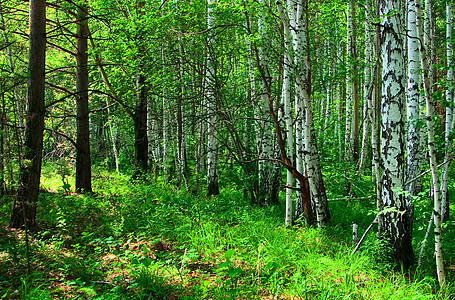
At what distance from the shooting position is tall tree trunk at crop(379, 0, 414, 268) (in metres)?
4.17

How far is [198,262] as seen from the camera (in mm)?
4379

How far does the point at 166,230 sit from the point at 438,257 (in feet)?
13.1

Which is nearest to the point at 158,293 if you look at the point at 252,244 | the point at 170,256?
the point at 170,256

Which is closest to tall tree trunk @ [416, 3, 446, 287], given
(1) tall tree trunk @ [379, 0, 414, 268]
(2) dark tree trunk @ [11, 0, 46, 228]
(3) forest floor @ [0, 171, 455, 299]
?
(3) forest floor @ [0, 171, 455, 299]

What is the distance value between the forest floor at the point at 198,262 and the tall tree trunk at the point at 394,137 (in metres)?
0.24

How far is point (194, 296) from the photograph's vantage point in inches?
136

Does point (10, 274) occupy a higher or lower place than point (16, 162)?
lower

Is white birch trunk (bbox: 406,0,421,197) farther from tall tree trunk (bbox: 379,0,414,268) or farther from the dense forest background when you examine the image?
tall tree trunk (bbox: 379,0,414,268)

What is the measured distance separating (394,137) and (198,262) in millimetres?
3199

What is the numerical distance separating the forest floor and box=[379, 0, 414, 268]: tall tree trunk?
24 centimetres

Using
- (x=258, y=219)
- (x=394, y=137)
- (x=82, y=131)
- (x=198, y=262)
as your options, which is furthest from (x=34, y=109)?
(x=394, y=137)

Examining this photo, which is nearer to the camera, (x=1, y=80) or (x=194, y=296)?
(x=194, y=296)

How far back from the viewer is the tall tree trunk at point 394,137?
13.7ft

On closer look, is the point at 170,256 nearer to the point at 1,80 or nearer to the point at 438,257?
the point at 438,257
